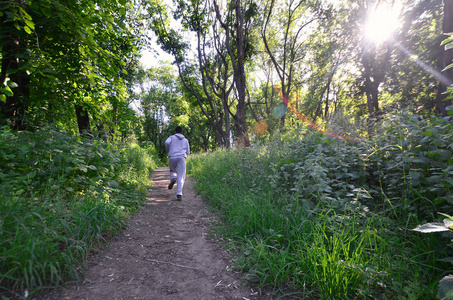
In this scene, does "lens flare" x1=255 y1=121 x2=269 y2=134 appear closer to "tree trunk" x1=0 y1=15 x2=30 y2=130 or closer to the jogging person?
the jogging person

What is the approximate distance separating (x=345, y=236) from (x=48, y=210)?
376cm

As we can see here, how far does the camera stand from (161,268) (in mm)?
2479

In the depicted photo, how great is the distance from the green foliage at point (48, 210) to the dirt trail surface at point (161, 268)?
231 millimetres

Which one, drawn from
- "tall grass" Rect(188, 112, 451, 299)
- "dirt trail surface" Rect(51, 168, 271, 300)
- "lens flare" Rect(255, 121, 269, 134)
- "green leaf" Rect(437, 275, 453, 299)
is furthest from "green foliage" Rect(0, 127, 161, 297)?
"lens flare" Rect(255, 121, 269, 134)

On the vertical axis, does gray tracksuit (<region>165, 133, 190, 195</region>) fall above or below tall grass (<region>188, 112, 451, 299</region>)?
above

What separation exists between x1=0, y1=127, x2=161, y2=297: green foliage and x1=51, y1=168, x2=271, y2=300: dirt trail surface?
0.23 m

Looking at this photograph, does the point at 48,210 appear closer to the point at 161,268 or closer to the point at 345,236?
the point at 161,268

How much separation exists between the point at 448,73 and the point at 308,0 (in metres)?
11.2

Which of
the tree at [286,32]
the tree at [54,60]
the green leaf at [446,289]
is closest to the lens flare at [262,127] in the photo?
the tree at [286,32]

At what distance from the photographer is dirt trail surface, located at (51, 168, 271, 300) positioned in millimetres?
1996

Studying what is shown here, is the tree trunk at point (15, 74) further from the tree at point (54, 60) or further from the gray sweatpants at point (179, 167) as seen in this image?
the gray sweatpants at point (179, 167)

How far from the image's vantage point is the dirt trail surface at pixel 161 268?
200 cm

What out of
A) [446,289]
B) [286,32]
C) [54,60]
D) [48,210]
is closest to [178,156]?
[54,60]

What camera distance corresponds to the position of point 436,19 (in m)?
10.5
